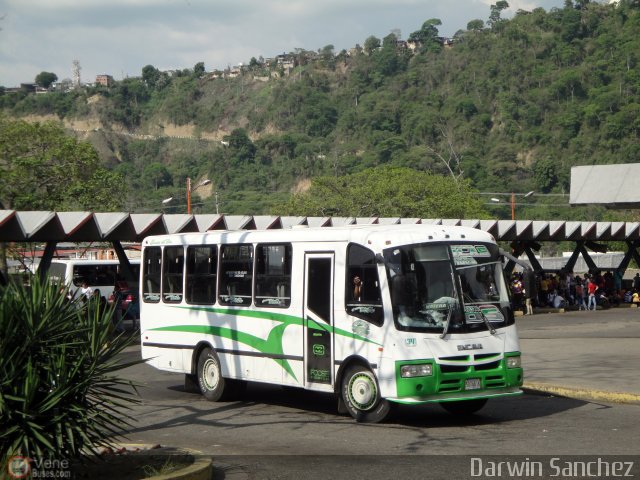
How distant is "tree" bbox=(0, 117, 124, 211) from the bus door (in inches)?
1808

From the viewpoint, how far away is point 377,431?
12469mm

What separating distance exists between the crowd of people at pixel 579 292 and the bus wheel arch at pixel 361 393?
26966mm

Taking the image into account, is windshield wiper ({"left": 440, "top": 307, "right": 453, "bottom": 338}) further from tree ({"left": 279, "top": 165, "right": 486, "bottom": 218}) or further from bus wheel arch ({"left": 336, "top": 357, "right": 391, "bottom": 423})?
tree ({"left": 279, "top": 165, "right": 486, "bottom": 218})

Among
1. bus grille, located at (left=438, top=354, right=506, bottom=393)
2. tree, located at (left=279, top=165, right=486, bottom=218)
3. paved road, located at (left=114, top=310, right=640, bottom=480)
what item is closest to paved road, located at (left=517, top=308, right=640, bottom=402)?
paved road, located at (left=114, top=310, right=640, bottom=480)

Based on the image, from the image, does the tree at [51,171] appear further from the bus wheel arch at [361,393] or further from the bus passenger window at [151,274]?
the bus wheel arch at [361,393]

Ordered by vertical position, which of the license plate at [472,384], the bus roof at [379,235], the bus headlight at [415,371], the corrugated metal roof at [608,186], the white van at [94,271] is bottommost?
the license plate at [472,384]

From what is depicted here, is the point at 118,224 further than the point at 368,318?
Yes

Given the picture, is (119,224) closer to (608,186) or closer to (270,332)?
(270,332)

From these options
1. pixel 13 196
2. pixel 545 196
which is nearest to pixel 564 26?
pixel 545 196

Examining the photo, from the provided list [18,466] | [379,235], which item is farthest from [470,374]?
[18,466]

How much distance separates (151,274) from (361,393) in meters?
6.32

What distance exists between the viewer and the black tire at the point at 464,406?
45.0ft

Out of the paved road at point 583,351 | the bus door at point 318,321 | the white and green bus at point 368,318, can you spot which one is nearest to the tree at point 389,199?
the paved road at point 583,351

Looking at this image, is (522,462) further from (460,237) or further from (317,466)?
(460,237)
